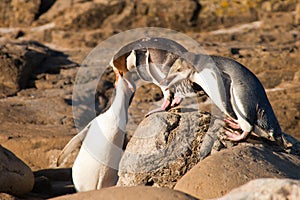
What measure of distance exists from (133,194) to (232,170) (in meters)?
A: 1.33

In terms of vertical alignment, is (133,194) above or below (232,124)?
below

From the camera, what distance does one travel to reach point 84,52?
16.5 metres

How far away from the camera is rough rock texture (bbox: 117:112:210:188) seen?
26.2ft

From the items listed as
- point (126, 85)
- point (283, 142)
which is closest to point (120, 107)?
point (126, 85)

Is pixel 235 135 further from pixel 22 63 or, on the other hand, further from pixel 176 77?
pixel 22 63

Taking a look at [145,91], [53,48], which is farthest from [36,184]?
[53,48]

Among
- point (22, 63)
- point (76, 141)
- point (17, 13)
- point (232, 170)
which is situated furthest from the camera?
point (17, 13)

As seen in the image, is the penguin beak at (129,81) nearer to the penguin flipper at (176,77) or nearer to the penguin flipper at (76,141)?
the penguin flipper at (176,77)

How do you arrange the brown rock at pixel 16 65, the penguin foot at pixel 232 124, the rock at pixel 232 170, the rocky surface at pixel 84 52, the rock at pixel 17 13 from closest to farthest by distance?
the rock at pixel 232 170 < the penguin foot at pixel 232 124 < the rocky surface at pixel 84 52 < the brown rock at pixel 16 65 < the rock at pixel 17 13

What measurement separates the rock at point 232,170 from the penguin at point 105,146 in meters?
1.58

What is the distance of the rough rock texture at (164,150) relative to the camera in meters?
7.97

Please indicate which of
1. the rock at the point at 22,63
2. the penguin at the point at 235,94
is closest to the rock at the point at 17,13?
the rock at the point at 22,63

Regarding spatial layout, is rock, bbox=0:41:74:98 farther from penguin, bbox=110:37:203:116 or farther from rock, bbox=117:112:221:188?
rock, bbox=117:112:221:188

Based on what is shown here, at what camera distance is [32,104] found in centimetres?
1377
